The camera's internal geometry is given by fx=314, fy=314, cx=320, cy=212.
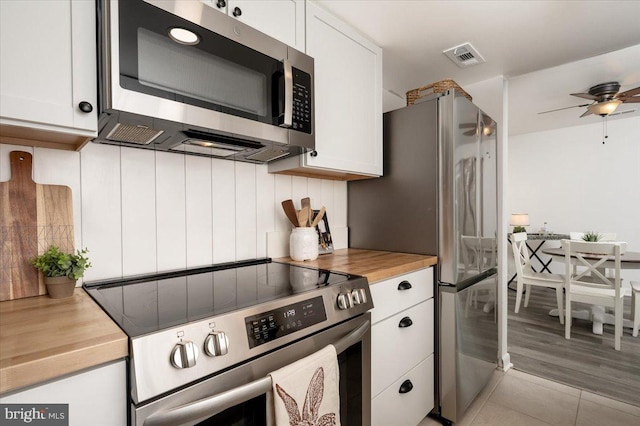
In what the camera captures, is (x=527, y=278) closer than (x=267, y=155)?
No

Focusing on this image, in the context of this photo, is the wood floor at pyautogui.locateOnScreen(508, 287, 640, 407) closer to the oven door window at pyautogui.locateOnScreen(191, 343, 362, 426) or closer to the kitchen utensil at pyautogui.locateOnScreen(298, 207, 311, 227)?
Result: the oven door window at pyautogui.locateOnScreen(191, 343, 362, 426)

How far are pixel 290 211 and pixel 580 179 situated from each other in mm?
5647

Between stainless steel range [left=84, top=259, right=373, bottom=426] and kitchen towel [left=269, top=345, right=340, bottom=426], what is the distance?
34mm

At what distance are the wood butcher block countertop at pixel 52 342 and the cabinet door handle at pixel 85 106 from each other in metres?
0.56

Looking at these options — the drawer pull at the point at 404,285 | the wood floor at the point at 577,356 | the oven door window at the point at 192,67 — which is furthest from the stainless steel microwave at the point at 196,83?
the wood floor at the point at 577,356

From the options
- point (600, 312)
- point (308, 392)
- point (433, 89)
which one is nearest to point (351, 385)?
point (308, 392)

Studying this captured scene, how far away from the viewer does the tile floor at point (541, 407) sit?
1807mm

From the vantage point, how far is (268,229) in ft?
5.70

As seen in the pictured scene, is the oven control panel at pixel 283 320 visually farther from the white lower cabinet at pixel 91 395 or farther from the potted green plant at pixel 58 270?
Result: the potted green plant at pixel 58 270

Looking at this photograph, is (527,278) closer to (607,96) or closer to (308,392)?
(607,96)

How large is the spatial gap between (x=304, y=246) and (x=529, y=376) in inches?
79.1

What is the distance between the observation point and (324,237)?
6.35 feet

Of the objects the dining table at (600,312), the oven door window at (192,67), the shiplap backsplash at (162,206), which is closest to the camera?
the oven door window at (192,67)

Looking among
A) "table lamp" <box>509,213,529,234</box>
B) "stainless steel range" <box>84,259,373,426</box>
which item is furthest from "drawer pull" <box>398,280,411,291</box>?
"table lamp" <box>509,213,529,234</box>
